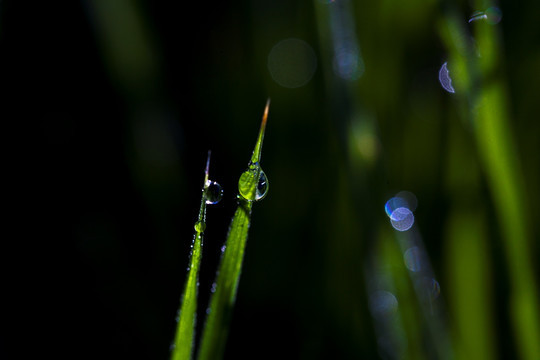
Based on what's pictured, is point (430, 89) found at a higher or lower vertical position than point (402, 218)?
higher

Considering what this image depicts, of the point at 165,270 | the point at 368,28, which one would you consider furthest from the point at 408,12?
the point at 165,270

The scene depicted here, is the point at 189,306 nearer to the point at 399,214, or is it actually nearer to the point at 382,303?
the point at 382,303

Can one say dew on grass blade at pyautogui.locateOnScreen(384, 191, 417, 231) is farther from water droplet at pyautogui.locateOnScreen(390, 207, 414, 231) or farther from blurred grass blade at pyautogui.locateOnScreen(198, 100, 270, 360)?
blurred grass blade at pyautogui.locateOnScreen(198, 100, 270, 360)

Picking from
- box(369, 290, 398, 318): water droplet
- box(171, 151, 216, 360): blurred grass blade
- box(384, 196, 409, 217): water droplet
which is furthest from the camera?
box(384, 196, 409, 217): water droplet

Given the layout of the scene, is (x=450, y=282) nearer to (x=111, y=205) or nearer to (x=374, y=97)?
(x=374, y=97)

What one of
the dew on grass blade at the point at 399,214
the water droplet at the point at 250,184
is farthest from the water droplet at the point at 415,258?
the water droplet at the point at 250,184

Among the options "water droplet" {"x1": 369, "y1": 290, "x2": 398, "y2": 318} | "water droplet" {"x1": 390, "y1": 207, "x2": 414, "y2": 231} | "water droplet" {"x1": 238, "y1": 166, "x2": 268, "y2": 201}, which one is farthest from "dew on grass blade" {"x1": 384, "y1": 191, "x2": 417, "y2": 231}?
"water droplet" {"x1": 238, "y1": 166, "x2": 268, "y2": 201}
